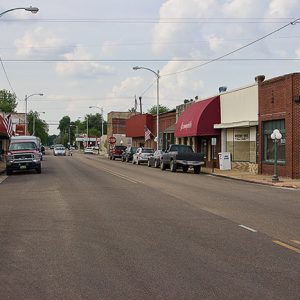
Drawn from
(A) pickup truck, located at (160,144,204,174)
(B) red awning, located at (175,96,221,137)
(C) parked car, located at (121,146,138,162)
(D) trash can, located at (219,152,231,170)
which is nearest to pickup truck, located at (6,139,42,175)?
(A) pickup truck, located at (160,144,204,174)

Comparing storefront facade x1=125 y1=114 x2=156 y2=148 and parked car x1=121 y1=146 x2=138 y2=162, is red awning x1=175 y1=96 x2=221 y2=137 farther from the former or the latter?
storefront facade x1=125 y1=114 x2=156 y2=148

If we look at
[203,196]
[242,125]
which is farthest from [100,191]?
[242,125]

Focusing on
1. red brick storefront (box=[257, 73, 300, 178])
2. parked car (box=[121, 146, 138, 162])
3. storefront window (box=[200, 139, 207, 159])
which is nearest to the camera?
red brick storefront (box=[257, 73, 300, 178])

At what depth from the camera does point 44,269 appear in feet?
23.4

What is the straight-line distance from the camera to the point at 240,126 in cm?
3488

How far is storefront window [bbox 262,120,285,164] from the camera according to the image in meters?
29.4

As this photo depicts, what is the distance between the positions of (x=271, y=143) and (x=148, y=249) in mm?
23569

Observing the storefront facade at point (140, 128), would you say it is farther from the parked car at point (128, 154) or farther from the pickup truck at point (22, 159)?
the pickup truck at point (22, 159)

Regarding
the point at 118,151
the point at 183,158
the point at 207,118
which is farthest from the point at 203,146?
the point at 118,151

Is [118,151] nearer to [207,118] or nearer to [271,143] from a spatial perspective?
[207,118]

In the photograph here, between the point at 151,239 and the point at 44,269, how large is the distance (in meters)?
2.71

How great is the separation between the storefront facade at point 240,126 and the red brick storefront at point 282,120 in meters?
1.32

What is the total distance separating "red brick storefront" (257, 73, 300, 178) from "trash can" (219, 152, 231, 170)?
11.6 feet

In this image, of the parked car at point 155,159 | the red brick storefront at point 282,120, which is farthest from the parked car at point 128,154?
the red brick storefront at point 282,120
